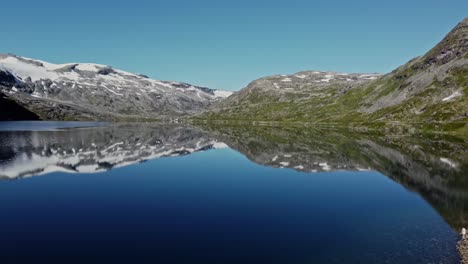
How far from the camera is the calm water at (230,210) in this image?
117 ft

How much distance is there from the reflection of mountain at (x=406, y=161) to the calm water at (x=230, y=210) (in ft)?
1.49

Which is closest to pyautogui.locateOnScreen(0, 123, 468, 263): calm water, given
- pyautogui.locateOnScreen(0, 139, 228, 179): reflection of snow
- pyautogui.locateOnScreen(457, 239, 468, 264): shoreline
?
pyautogui.locateOnScreen(0, 139, 228, 179): reflection of snow

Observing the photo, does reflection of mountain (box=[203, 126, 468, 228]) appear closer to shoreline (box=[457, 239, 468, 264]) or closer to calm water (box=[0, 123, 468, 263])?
calm water (box=[0, 123, 468, 263])

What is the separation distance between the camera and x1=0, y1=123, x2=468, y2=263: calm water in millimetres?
35625

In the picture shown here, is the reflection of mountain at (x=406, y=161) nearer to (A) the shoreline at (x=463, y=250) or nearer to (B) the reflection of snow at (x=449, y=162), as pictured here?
(B) the reflection of snow at (x=449, y=162)

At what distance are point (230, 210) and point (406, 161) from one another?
69.5 metres

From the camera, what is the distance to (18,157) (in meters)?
102

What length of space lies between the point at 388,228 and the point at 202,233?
2156cm

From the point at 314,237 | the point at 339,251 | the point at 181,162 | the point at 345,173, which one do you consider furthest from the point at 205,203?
the point at 181,162

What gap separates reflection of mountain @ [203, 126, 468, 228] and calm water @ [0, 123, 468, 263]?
46cm

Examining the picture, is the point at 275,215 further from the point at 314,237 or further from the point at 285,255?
the point at 285,255

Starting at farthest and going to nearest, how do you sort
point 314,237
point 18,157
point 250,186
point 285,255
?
point 18,157 → point 250,186 → point 314,237 → point 285,255

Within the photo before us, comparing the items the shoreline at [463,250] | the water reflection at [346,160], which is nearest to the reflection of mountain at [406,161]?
the water reflection at [346,160]

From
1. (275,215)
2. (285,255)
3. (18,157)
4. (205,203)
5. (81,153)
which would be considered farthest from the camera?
(81,153)
